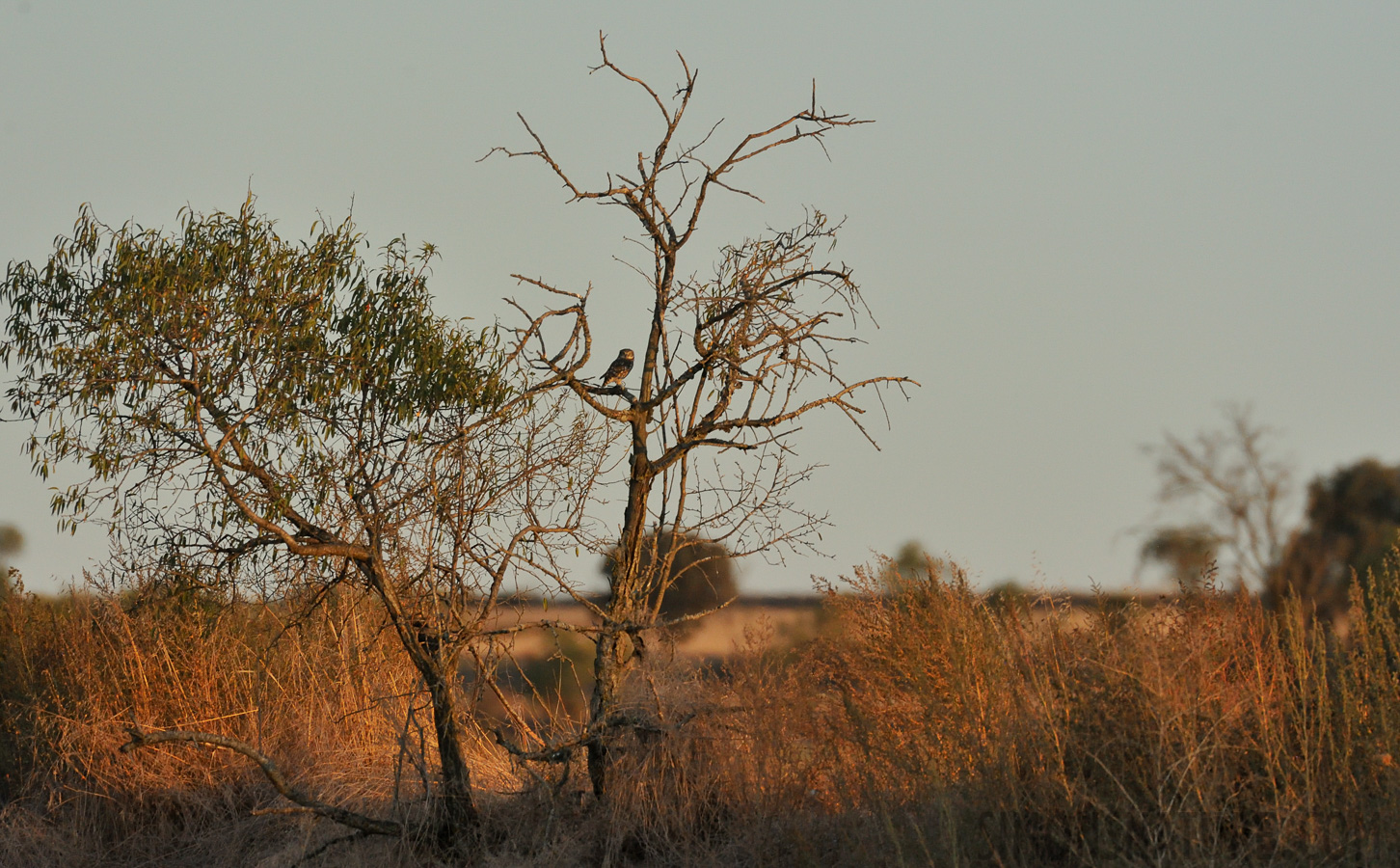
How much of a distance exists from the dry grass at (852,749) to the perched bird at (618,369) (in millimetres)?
1488

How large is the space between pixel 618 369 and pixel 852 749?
2282 mm

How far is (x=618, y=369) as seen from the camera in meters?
6.21

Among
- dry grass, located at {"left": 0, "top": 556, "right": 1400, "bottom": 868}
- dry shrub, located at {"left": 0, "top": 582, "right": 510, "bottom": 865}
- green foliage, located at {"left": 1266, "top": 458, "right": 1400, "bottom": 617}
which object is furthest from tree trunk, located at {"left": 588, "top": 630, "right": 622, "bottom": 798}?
green foliage, located at {"left": 1266, "top": 458, "right": 1400, "bottom": 617}

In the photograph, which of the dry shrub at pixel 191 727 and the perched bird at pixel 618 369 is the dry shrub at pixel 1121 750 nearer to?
the perched bird at pixel 618 369

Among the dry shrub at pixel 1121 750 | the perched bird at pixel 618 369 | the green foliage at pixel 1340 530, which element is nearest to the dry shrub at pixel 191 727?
the perched bird at pixel 618 369

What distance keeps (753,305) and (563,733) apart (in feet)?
8.53

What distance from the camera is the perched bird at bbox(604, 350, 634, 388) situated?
6215mm

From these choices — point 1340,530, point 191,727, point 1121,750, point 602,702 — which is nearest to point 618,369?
point 602,702

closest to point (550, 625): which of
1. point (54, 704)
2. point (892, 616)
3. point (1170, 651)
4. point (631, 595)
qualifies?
point (631, 595)

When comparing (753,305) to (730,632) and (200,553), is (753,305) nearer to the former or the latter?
(730,632)

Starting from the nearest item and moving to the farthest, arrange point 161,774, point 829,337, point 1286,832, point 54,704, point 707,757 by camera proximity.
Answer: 1. point 1286,832
2. point 707,757
3. point 829,337
4. point 161,774
5. point 54,704

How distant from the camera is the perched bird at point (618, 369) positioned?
6215 millimetres

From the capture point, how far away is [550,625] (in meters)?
6.05

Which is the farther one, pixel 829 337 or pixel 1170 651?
pixel 829 337
